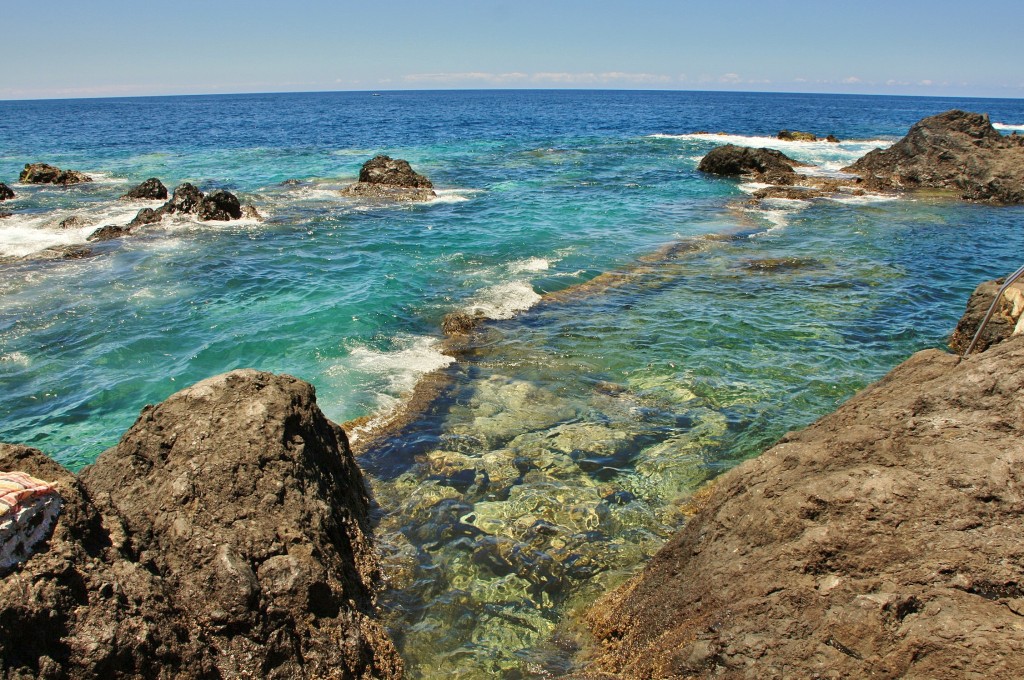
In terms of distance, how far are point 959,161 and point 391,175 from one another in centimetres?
2591

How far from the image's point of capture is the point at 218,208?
20844mm

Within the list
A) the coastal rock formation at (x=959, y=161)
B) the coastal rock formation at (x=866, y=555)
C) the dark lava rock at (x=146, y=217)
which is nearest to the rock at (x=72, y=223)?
the dark lava rock at (x=146, y=217)

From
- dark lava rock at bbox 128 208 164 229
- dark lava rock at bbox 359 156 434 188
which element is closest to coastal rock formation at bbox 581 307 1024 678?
dark lava rock at bbox 128 208 164 229

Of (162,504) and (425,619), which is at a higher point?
(162,504)

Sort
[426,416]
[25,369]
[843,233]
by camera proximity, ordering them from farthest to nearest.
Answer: [843,233]
[25,369]
[426,416]

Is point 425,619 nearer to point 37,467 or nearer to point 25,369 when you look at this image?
point 37,467

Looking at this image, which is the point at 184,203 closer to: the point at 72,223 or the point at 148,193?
the point at 72,223

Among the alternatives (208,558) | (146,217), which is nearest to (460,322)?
(208,558)

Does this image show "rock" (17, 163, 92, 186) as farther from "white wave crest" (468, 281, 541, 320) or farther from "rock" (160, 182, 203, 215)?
"white wave crest" (468, 281, 541, 320)

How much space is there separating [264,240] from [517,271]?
27.9ft

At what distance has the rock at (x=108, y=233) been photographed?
720 inches

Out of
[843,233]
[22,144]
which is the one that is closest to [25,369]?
[843,233]

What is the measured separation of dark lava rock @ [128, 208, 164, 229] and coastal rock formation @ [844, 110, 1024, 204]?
99.1 feet

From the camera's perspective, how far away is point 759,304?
13234 millimetres
